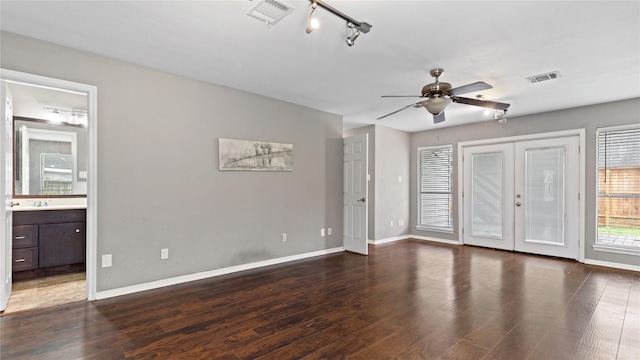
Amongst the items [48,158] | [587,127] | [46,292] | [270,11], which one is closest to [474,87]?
[270,11]

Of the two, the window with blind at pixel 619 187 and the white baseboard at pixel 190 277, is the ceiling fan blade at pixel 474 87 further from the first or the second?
the white baseboard at pixel 190 277

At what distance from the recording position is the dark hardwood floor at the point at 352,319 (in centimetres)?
217

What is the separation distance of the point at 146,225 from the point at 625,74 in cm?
593

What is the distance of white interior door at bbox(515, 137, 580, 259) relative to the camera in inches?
194

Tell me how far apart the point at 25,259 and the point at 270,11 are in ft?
14.3

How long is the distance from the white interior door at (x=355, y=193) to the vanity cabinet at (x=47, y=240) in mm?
4098

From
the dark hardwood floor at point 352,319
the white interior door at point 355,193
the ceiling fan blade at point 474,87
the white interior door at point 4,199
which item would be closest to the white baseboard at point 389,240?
the white interior door at point 355,193

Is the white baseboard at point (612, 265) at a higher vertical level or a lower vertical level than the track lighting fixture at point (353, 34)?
lower

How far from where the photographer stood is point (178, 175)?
366cm

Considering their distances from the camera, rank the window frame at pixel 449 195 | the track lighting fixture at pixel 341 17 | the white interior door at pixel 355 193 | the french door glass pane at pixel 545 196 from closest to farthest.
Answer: the track lighting fixture at pixel 341 17, the french door glass pane at pixel 545 196, the white interior door at pixel 355 193, the window frame at pixel 449 195

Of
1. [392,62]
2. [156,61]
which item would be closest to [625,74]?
[392,62]

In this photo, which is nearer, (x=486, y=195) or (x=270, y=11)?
(x=270, y=11)

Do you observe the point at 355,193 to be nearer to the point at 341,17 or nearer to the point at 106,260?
the point at 341,17

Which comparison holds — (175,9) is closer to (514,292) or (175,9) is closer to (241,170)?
(241,170)
